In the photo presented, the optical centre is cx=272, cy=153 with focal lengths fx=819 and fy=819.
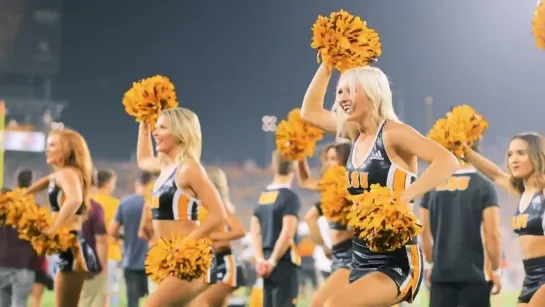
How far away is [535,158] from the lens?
159 inches

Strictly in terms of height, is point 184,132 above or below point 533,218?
above

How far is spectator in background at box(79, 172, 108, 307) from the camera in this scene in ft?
17.0

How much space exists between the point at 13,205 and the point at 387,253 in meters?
2.76

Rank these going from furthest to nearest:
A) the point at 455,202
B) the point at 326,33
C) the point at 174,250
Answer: the point at 455,202 < the point at 174,250 < the point at 326,33

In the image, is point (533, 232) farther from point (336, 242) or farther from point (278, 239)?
point (278, 239)

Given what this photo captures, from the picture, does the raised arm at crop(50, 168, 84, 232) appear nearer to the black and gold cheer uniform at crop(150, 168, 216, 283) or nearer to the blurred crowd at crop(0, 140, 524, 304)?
the black and gold cheer uniform at crop(150, 168, 216, 283)

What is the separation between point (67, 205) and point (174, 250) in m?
1.23

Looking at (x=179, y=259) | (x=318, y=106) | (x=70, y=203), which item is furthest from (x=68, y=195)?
(x=318, y=106)

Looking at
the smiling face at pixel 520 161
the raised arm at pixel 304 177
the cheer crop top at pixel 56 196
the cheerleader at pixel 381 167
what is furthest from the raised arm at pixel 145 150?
the smiling face at pixel 520 161

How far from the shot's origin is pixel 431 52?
6.28 m

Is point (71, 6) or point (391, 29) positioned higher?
point (71, 6)

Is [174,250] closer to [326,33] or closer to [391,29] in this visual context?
[326,33]

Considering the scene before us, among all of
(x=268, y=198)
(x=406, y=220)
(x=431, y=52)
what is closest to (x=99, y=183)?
(x=268, y=198)

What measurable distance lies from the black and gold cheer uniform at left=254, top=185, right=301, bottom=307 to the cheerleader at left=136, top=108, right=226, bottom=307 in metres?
1.40
